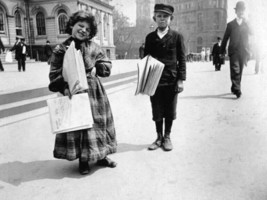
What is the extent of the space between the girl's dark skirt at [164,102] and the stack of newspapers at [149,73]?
0.21 metres

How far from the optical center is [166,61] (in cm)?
347

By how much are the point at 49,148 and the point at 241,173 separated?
2463mm

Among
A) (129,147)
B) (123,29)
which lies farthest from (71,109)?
(123,29)

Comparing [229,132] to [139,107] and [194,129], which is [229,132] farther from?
[139,107]

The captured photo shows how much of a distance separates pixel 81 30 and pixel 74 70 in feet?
1.56

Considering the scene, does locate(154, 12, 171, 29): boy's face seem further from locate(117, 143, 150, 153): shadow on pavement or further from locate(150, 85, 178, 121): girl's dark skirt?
locate(117, 143, 150, 153): shadow on pavement

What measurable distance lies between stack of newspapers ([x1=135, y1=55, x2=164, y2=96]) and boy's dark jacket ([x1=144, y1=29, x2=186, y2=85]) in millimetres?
155

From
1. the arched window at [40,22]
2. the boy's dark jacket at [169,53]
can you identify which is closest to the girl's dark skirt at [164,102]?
the boy's dark jacket at [169,53]

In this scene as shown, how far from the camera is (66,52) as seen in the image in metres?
2.59

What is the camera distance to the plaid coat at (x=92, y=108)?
2.76 meters

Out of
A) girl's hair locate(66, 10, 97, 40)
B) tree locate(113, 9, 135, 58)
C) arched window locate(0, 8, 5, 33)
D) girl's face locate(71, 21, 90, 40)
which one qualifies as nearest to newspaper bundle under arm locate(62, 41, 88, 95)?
girl's face locate(71, 21, 90, 40)

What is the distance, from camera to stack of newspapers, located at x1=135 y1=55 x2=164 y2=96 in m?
3.34

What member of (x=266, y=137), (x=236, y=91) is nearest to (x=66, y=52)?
(x=266, y=137)

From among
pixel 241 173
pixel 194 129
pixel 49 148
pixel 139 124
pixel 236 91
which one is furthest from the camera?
pixel 236 91
